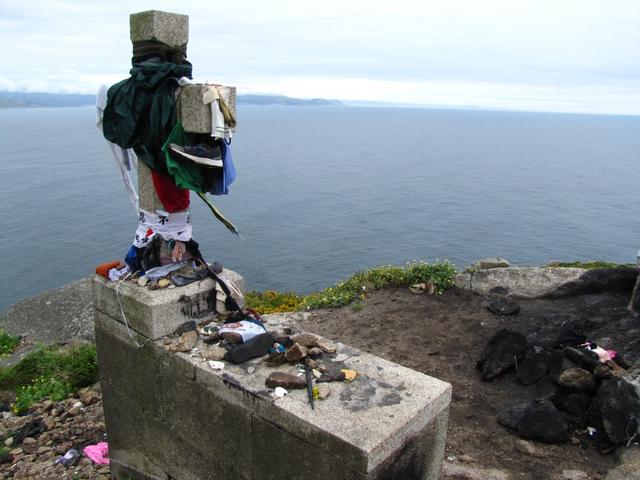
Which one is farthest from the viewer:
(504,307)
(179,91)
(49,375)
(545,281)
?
(545,281)

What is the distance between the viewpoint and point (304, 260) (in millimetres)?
36906

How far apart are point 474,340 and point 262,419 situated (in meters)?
7.02

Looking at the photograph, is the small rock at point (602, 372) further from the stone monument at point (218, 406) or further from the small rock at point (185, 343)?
the small rock at point (185, 343)

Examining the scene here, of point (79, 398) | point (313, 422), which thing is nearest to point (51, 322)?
point (79, 398)

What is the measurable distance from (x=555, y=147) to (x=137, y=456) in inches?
4993

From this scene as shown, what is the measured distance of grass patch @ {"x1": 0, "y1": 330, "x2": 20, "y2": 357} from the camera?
59.0 feet

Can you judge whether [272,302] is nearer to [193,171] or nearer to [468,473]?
[468,473]

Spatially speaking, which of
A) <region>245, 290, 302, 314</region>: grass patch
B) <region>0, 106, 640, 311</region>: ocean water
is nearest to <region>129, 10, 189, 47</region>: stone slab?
<region>245, 290, 302, 314</region>: grass patch

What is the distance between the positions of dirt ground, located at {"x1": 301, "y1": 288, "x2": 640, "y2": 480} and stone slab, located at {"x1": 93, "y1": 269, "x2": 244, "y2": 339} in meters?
3.95

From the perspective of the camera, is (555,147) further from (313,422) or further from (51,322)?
(313,422)

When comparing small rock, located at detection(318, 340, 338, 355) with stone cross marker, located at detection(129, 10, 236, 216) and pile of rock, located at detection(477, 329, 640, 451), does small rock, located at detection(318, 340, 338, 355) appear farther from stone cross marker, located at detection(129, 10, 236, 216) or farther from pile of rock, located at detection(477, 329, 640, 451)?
pile of rock, located at detection(477, 329, 640, 451)

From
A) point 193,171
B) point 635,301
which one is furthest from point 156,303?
point 635,301

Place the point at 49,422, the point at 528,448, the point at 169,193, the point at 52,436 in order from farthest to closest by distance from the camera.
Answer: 1. the point at 49,422
2. the point at 52,436
3. the point at 528,448
4. the point at 169,193

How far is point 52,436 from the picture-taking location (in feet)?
27.8
